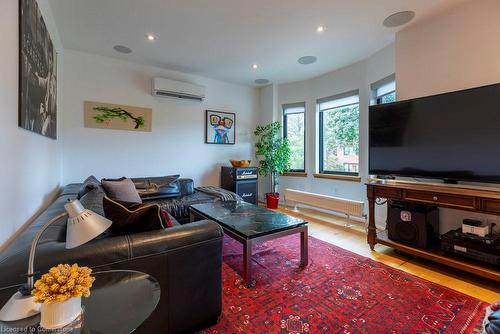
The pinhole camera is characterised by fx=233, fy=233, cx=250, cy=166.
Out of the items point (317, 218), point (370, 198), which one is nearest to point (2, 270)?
point (370, 198)

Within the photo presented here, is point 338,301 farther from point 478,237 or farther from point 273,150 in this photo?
point 273,150

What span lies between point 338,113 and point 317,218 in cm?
190

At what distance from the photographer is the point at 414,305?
5.58 ft

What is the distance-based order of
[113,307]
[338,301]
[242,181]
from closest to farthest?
1. [113,307]
2. [338,301]
3. [242,181]

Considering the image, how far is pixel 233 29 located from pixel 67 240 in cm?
279

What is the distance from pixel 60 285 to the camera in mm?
685

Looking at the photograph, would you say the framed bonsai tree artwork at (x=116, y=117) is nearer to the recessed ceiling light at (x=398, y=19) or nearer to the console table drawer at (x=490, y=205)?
the recessed ceiling light at (x=398, y=19)

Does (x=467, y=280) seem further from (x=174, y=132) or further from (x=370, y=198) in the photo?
(x=174, y=132)

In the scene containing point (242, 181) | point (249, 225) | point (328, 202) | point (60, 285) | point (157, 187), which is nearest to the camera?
point (60, 285)

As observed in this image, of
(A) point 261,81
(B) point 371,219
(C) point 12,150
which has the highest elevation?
(A) point 261,81

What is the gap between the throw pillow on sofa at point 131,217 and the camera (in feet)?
4.29

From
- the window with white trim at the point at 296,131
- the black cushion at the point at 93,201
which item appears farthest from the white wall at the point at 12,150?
the window with white trim at the point at 296,131

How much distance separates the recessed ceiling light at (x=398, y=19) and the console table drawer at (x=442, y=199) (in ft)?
6.10

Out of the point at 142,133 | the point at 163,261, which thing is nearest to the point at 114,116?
the point at 142,133
